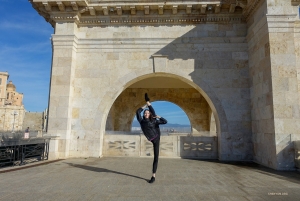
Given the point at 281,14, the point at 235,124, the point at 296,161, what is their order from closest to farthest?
the point at 296,161 → the point at 281,14 → the point at 235,124

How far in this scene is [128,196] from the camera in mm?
3551

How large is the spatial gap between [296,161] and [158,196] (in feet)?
15.1

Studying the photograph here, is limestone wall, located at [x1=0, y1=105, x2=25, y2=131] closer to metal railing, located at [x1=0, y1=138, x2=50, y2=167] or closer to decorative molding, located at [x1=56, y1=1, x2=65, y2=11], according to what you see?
decorative molding, located at [x1=56, y1=1, x2=65, y2=11]

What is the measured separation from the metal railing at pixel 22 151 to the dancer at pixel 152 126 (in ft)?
13.0

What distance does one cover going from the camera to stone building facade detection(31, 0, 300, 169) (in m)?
7.86

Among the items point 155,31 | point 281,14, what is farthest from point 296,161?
point 155,31

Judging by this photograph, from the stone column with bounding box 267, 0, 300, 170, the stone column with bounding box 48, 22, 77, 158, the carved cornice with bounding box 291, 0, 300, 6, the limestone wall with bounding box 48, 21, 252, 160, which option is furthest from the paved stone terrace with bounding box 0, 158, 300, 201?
the carved cornice with bounding box 291, 0, 300, 6

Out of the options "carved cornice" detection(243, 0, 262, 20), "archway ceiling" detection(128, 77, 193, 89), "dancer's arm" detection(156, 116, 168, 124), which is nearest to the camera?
"dancer's arm" detection(156, 116, 168, 124)

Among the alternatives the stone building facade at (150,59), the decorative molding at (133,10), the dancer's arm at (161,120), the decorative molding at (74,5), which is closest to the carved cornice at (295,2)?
the stone building facade at (150,59)

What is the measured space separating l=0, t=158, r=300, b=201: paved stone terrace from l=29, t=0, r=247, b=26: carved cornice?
5743 millimetres

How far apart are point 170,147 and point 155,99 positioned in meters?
6.66

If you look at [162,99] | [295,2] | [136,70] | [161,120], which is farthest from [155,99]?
[161,120]

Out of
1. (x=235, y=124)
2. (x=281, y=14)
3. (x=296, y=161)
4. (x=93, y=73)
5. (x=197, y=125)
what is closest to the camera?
(x=296, y=161)

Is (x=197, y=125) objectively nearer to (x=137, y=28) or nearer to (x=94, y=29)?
(x=137, y=28)
